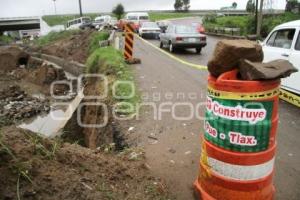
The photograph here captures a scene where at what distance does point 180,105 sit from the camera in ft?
29.9

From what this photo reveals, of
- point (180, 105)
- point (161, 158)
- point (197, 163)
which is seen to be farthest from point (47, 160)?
point (180, 105)

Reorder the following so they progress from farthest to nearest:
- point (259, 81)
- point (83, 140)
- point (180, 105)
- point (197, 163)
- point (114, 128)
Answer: point (83, 140) < point (180, 105) < point (114, 128) < point (197, 163) < point (259, 81)

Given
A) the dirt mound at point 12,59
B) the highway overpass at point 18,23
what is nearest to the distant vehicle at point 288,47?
the dirt mound at point 12,59

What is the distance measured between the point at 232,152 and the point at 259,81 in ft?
2.76

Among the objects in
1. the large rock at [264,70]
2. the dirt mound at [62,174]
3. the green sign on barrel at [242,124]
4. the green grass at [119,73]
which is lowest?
the green grass at [119,73]

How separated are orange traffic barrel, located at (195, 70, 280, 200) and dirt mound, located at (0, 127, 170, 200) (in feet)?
3.25

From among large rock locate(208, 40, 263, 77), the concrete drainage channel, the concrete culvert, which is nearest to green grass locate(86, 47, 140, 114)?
the concrete drainage channel

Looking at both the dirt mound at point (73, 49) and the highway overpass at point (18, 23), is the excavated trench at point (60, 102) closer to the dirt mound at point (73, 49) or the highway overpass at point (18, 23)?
the dirt mound at point (73, 49)

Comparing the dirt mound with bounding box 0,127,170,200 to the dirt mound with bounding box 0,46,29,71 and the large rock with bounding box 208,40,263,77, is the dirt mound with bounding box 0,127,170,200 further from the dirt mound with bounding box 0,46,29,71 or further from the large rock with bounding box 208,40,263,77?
the dirt mound with bounding box 0,46,29,71

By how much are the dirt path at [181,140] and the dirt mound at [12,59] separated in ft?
81.5

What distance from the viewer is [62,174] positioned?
14.6 ft

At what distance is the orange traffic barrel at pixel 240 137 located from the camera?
3811 mm

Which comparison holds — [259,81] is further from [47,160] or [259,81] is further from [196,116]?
[196,116]

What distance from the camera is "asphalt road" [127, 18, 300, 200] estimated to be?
5223 millimetres
